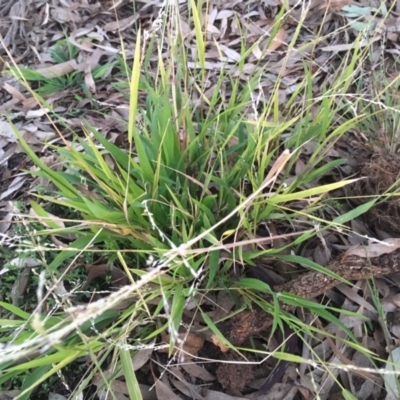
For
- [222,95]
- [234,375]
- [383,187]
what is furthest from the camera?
[222,95]

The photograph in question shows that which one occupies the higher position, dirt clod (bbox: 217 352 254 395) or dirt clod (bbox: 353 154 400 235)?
dirt clod (bbox: 353 154 400 235)

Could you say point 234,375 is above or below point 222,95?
below

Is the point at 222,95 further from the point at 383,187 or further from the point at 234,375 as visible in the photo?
the point at 234,375

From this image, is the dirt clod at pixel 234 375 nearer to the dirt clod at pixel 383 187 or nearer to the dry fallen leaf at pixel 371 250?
the dry fallen leaf at pixel 371 250

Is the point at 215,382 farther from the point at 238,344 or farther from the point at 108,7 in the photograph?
the point at 108,7

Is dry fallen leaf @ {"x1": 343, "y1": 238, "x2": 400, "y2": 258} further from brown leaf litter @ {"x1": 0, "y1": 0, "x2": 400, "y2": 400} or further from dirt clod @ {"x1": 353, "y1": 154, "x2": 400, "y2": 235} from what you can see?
dirt clod @ {"x1": 353, "y1": 154, "x2": 400, "y2": 235}

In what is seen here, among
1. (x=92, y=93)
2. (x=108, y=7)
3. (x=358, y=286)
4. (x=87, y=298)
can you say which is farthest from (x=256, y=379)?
(x=108, y=7)

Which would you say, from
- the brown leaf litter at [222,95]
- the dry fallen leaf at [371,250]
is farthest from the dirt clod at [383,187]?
the dry fallen leaf at [371,250]

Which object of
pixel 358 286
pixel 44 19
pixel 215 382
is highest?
pixel 44 19

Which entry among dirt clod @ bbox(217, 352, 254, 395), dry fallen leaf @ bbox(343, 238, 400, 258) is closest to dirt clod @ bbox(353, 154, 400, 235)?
dry fallen leaf @ bbox(343, 238, 400, 258)

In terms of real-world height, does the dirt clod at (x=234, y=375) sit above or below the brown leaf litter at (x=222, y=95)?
below

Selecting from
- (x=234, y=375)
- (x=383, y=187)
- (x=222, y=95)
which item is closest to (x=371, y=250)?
(x=383, y=187)
